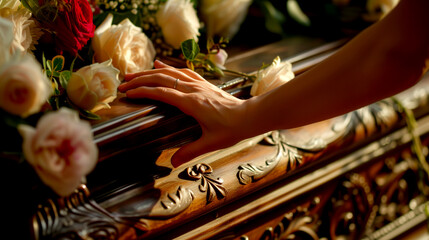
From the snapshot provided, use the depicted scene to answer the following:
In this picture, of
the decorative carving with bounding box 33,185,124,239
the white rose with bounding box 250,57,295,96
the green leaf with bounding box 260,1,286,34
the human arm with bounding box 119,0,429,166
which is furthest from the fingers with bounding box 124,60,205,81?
the green leaf with bounding box 260,1,286,34

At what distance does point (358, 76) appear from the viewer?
0.61 meters

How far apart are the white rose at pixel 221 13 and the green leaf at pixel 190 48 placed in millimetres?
205

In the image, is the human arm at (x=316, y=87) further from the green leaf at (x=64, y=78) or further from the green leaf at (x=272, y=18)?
the green leaf at (x=272, y=18)

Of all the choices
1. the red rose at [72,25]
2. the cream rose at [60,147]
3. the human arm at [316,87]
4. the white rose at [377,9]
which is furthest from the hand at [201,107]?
the white rose at [377,9]

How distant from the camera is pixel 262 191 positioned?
82cm

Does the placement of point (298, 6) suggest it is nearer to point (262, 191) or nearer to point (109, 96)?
point (262, 191)

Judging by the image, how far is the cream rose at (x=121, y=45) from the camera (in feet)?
2.53

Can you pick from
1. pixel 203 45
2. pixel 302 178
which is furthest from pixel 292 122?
pixel 203 45

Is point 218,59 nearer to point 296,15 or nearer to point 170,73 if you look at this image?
point 170,73

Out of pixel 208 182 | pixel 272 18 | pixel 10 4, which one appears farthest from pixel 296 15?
pixel 10 4

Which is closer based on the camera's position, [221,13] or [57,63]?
[57,63]

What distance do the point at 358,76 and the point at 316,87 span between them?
6 cm

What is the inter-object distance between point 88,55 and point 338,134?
511mm

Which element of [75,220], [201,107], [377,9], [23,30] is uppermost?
[377,9]
